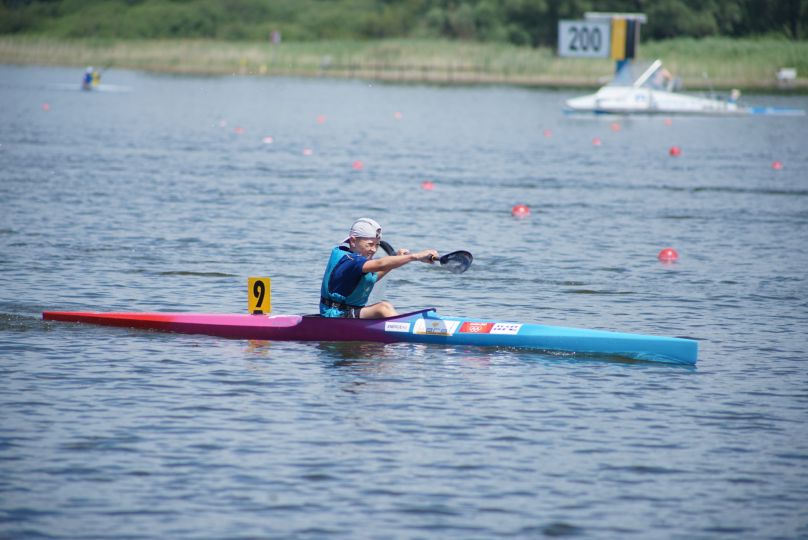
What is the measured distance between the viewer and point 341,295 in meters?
14.1

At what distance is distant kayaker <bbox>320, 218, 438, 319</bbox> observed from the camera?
1360 centimetres

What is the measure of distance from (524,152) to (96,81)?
32.3m

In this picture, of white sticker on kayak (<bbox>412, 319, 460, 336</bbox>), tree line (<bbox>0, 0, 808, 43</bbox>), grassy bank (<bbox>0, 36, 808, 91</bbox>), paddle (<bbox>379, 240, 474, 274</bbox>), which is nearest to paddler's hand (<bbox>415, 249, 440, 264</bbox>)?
paddle (<bbox>379, 240, 474, 274</bbox>)

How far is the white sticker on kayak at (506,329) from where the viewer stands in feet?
45.9

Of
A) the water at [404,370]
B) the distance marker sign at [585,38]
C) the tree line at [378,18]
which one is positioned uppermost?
the tree line at [378,18]

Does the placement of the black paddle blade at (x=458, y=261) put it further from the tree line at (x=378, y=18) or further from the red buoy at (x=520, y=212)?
the tree line at (x=378, y=18)

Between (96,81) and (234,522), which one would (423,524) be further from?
(96,81)

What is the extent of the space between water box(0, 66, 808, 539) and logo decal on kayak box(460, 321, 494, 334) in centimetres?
20

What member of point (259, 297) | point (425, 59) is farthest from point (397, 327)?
point (425, 59)

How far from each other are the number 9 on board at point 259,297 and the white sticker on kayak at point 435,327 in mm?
1675

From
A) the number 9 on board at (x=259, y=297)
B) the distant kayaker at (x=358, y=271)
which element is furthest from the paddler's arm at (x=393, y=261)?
the number 9 on board at (x=259, y=297)

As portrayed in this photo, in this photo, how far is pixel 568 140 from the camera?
48219 millimetres

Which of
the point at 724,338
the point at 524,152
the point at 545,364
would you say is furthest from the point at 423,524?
the point at 524,152

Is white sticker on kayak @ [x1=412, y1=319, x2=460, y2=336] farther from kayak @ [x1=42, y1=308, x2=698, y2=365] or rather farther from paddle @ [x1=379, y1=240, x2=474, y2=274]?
paddle @ [x1=379, y1=240, x2=474, y2=274]
